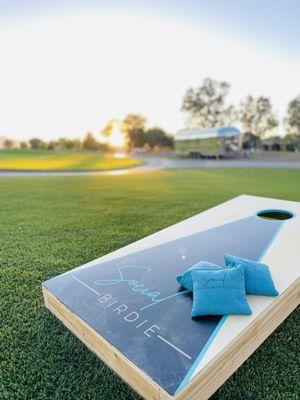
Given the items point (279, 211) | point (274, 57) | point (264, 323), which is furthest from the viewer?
point (274, 57)

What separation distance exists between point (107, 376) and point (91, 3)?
792 centimetres

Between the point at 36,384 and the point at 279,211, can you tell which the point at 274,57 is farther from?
the point at 36,384

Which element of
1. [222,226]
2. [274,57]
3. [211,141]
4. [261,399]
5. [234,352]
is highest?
[274,57]

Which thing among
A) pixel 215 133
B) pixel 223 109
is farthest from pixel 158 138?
pixel 215 133

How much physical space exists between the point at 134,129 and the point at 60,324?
44150 mm

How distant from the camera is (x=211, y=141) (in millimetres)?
19578

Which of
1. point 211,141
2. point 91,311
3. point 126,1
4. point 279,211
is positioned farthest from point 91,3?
point 211,141

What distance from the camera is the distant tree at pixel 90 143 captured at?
45250 mm

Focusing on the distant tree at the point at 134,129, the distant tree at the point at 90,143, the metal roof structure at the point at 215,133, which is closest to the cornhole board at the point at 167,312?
the metal roof structure at the point at 215,133

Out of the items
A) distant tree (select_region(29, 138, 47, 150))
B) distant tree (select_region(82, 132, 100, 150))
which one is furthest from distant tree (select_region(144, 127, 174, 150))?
distant tree (select_region(29, 138, 47, 150))

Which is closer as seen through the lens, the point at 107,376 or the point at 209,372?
the point at 209,372

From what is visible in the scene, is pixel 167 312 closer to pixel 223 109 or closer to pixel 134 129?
pixel 223 109

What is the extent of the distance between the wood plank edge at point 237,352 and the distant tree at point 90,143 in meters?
Answer: 45.9

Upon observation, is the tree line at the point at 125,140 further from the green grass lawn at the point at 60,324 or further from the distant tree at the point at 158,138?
the green grass lawn at the point at 60,324
